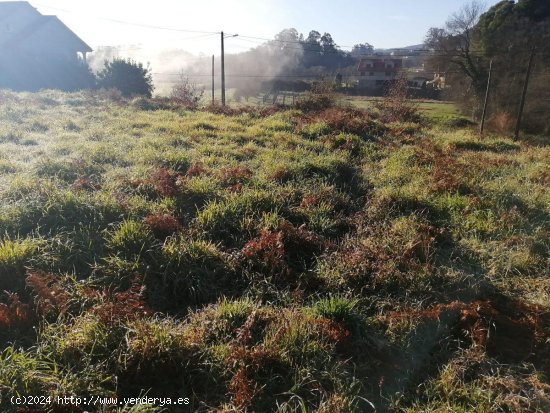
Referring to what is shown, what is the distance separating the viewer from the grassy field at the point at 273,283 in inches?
110

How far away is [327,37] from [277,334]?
229ft

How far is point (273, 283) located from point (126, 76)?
26636 millimetres

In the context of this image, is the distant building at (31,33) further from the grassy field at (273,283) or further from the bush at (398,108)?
the grassy field at (273,283)

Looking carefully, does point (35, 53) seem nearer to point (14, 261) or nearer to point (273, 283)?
point (14, 261)

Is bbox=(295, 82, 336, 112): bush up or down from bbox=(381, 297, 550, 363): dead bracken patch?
up

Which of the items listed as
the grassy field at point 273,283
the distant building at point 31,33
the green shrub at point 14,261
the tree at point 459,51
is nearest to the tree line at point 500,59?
the tree at point 459,51

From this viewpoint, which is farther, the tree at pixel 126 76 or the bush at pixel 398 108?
the tree at pixel 126 76

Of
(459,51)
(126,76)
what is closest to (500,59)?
(459,51)

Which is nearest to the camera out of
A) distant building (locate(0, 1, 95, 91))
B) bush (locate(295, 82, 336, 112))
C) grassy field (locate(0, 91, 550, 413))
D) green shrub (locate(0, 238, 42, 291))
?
grassy field (locate(0, 91, 550, 413))

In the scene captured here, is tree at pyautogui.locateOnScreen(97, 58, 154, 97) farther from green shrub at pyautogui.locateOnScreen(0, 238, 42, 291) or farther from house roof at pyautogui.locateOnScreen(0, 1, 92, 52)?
green shrub at pyautogui.locateOnScreen(0, 238, 42, 291)

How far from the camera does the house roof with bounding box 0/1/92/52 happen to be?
29641mm

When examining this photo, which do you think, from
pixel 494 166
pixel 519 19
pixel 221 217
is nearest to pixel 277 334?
pixel 221 217

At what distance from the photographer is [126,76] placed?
26.8m

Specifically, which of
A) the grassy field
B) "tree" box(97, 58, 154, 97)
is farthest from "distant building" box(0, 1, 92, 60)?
the grassy field
